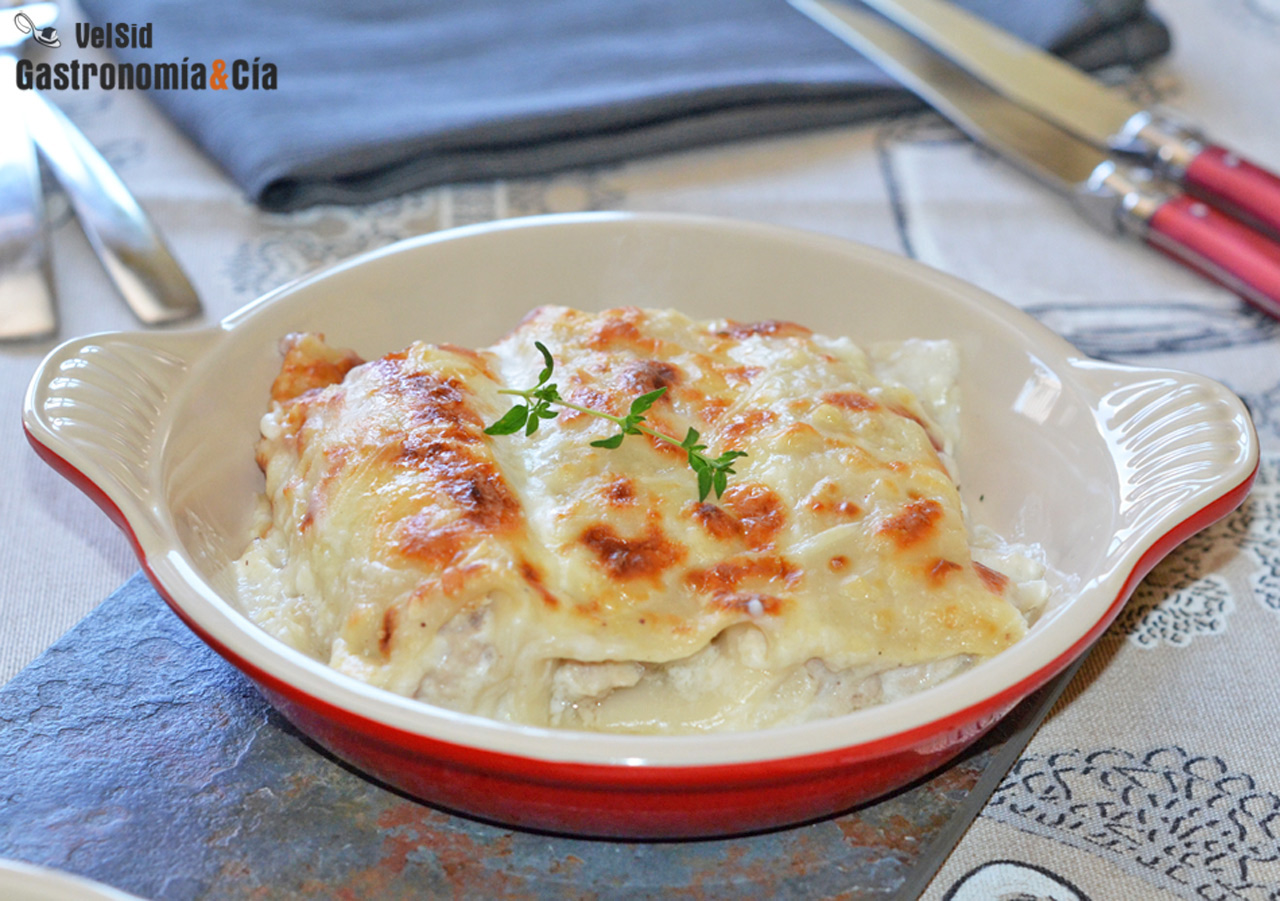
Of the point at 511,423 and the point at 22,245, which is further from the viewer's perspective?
the point at 22,245

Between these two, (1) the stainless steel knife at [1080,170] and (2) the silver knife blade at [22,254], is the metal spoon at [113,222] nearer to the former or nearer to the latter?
(2) the silver knife blade at [22,254]

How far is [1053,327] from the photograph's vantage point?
6.30 ft

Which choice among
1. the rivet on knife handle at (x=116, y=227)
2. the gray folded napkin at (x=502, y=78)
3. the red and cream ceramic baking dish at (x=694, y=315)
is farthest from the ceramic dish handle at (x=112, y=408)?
the gray folded napkin at (x=502, y=78)

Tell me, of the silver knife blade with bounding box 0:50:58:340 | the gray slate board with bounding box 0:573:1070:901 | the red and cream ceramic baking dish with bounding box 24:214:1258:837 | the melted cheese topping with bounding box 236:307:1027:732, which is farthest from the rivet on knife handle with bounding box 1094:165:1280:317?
the silver knife blade with bounding box 0:50:58:340

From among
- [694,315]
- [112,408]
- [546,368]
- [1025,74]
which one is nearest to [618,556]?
[546,368]

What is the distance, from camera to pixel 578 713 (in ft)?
3.43

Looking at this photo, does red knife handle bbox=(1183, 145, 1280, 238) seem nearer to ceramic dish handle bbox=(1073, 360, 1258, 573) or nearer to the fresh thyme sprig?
ceramic dish handle bbox=(1073, 360, 1258, 573)

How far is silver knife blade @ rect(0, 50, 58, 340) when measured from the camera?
1807 millimetres

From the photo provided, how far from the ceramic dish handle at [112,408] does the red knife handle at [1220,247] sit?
1.54 m

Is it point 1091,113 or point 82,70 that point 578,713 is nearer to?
point 1091,113

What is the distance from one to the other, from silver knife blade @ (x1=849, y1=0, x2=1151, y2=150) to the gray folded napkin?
5.3 inches

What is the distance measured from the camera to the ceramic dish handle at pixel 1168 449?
1079 millimetres

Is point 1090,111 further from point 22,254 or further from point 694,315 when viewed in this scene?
point 22,254

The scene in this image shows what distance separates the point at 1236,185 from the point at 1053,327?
384 mm
